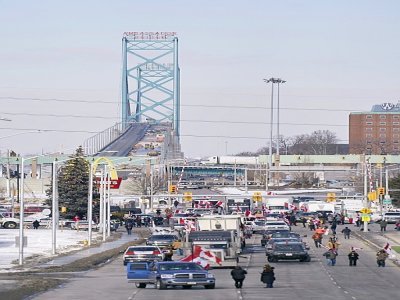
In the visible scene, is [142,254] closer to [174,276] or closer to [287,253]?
[287,253]

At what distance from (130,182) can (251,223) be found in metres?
83.1

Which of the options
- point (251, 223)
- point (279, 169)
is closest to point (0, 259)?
point (251, 223)

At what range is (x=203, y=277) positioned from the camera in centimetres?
4138

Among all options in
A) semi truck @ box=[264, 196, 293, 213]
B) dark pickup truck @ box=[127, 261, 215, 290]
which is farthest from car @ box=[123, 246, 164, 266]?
semi truck @ box=[264, 196, 293, 213]

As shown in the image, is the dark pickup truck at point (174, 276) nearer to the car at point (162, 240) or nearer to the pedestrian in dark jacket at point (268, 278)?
the pedestrian in dark jacket at point (268, 278)

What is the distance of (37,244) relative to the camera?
7688 cm

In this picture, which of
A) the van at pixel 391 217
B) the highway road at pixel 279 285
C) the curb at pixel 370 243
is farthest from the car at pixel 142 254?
the van at pixel 391 217

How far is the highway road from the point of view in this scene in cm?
3788

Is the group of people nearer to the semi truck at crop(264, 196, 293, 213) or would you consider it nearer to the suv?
the suv

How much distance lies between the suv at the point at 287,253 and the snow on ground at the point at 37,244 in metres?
12.4

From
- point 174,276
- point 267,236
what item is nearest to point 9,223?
point 267,236

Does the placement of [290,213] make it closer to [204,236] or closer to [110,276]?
[204,236]

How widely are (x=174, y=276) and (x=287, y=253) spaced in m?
18.8

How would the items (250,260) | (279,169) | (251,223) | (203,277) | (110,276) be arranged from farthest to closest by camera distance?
(279,169) < (251,223) < (250,260) < (110,276) < (203,277)
